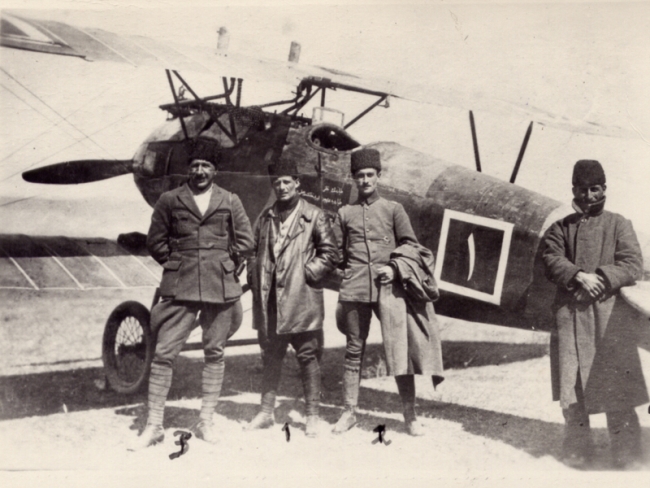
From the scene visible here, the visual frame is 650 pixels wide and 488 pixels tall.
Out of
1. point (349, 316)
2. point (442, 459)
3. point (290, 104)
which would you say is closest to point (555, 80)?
point (290, 104)

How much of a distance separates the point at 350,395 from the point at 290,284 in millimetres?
995

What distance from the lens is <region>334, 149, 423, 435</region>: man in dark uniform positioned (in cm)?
459

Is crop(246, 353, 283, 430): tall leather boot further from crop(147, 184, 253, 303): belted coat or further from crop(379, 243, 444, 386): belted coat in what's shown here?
crop(379, 243, 444, 386): belted coat

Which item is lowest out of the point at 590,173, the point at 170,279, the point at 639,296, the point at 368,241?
the point at 170,279

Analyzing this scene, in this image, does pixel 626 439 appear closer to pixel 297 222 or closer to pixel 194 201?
pixel 297 222

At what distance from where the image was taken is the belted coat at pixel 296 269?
4484 mm

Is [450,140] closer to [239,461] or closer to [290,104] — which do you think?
[290,104]

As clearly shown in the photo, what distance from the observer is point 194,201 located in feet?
14.6

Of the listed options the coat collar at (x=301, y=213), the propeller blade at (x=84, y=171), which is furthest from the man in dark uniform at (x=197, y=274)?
the propeller blade at (x=84, y=171)

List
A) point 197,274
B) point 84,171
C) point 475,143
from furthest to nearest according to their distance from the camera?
1. point 84,171
2. point 475,143
3. point 197,274

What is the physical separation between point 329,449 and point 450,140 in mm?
9349

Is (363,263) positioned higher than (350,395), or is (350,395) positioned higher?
(363,263)

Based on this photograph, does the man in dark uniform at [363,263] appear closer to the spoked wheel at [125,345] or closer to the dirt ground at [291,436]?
the dirt ground at [291,436]

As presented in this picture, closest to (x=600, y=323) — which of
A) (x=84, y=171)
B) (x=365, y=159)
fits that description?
(x=365, y=159)
